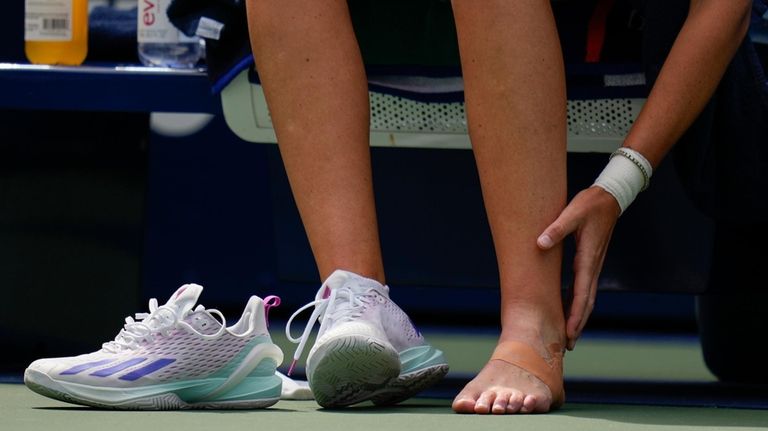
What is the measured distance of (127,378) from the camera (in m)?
1.38

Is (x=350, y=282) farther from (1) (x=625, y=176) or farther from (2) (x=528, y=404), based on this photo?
(1) (x=625, y=176)

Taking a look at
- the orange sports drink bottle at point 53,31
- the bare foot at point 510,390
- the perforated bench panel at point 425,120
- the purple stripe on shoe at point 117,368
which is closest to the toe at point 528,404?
the bare foot at point 510,390

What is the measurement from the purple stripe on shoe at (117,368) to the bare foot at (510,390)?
1.02 feet

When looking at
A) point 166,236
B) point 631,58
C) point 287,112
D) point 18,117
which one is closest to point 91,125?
point 18,117

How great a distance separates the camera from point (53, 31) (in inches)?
83.7

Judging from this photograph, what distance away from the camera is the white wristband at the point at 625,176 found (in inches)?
58.7

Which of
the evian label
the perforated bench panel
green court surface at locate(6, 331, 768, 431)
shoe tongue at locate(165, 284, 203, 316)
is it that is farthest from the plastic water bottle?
shoe tongue at locate(165, 284, 203, 316)

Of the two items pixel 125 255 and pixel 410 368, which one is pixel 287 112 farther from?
pixel 125 255

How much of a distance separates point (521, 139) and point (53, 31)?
0.97 meters

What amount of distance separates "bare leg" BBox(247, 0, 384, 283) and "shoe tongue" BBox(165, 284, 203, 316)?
0.13 m

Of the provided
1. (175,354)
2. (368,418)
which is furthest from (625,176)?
(175,354)

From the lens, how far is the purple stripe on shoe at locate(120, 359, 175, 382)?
4.54ft

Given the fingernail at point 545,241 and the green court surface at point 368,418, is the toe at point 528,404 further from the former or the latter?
the fingernail at point 545,241

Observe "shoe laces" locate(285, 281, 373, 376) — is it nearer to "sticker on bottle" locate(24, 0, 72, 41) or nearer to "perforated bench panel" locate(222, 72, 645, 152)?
"perforated bench panel" locate(222, 72, 645, 152)
